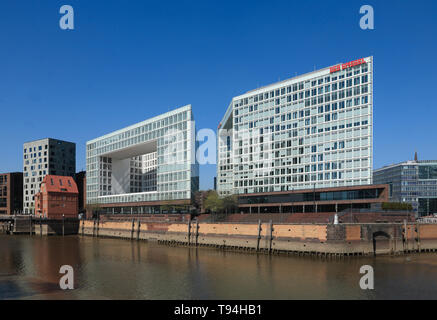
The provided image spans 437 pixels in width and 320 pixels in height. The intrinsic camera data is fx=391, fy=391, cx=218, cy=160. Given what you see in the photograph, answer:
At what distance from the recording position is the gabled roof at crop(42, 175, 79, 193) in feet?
462

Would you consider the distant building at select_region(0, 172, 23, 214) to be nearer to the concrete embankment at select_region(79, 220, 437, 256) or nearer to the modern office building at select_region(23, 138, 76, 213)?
the modern office building at select_region(23, 138, 76, 213)

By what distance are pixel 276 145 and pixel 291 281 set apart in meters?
72.6

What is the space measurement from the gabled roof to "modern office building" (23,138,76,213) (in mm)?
38947

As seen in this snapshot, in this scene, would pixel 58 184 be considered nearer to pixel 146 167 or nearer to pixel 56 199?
pixel 56 199

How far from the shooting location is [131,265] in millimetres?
59375

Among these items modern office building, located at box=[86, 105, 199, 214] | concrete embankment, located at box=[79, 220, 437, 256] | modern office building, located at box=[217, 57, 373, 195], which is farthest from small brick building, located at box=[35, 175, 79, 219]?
concrete embankment, located at box=[79, 220, 437, 256]

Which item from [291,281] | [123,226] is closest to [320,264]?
[291,281]

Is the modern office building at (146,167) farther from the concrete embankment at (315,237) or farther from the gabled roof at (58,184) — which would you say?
the concrete embankment at (315,237)

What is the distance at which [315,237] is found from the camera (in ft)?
217

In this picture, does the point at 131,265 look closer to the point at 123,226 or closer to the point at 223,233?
the point at 223,233

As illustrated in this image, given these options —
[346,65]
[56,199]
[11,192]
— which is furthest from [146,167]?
[346,65]

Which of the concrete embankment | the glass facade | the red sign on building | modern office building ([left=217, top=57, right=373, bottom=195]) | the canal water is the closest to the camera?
the canal water

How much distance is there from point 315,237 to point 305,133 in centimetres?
4687
